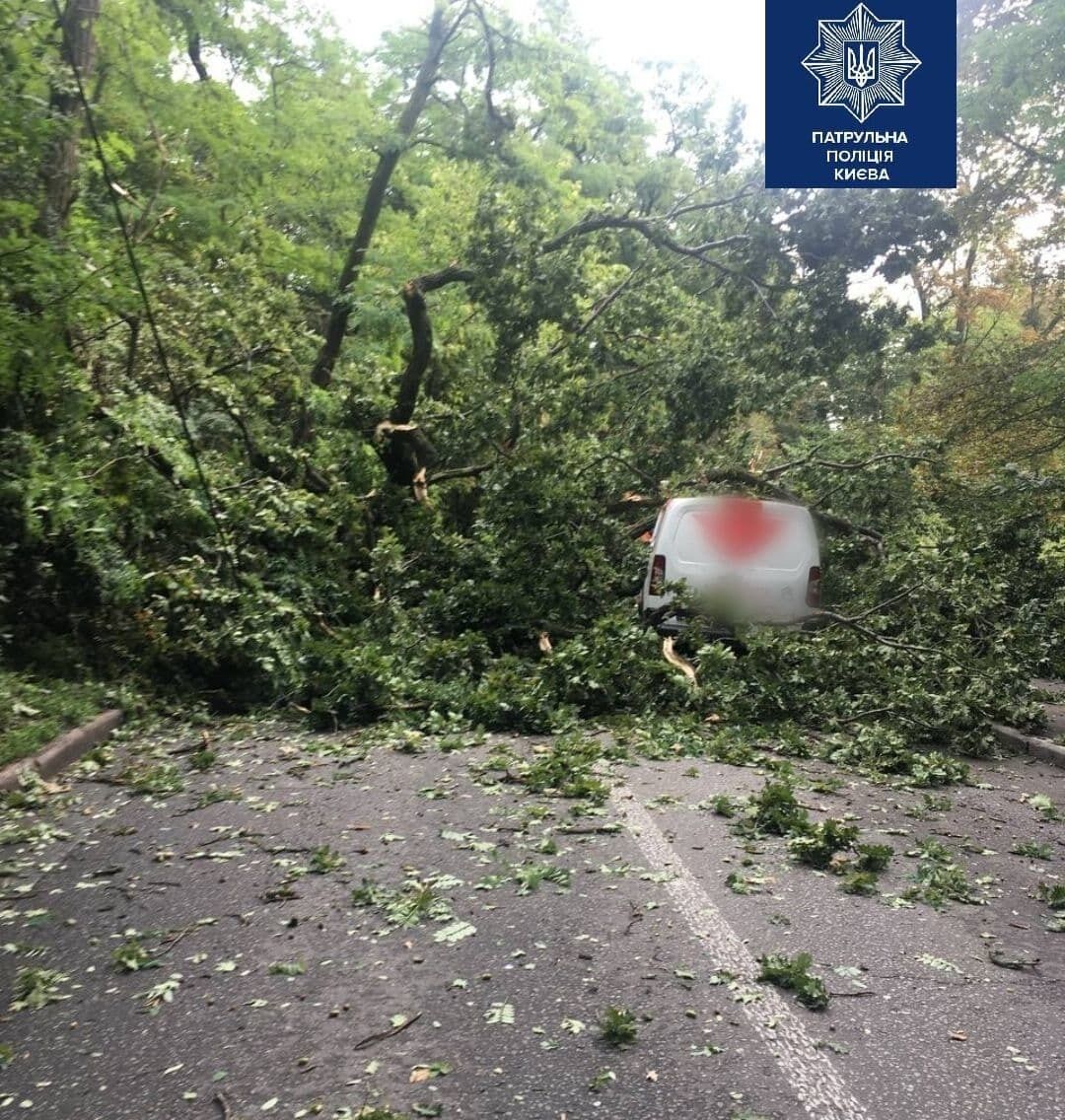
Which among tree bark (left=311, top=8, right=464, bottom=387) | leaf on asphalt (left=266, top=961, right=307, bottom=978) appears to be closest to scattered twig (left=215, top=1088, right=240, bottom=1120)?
leaf on asphalt (left=266, top=961, right=307, bottom=978)

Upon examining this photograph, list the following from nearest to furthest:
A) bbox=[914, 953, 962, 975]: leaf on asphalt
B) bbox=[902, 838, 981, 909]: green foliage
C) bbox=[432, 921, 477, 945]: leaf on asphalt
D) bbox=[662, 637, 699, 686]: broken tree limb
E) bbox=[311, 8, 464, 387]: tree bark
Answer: bbox=[914, 953, 962, 975]: leaf on asphalt, bbox=[432, 921, 477, 945]: leaf on asphalt, bbox=[902, 838, 981, 909]: green foliage, bbox=[662, 637, 699, 686]: broken tree limb, bbox=[311, 8, 464, 387]: tree bark

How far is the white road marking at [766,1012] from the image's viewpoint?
3025 millimetres

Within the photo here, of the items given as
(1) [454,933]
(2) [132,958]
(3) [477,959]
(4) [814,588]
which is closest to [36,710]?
(2) [132,958]

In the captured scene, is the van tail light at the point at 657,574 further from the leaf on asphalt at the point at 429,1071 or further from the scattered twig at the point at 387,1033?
the leaf on asphalt at the point at 429,1071

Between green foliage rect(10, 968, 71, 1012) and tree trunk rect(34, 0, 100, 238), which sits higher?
tree trunk rect(34, 0, 100, 238)

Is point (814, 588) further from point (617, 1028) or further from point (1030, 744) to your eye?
point (617, 1028)

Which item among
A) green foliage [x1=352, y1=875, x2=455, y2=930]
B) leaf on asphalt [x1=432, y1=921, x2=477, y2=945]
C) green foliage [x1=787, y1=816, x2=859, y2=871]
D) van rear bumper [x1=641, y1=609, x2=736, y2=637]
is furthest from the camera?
van rear bumper [x1=641, y1=609, x2=736, y2=637]

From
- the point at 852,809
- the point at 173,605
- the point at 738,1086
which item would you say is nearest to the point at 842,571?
the point at 852,809

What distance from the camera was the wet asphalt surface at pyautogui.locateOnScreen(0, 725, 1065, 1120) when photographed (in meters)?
3.08

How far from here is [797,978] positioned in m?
3.75

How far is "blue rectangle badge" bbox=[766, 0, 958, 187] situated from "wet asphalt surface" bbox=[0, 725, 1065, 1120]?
245 inches

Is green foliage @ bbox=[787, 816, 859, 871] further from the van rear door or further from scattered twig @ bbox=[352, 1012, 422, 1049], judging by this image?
the van rear door

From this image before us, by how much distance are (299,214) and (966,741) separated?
12271 mm

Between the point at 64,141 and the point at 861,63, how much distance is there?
23.0 ft
